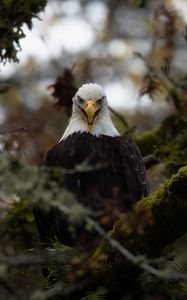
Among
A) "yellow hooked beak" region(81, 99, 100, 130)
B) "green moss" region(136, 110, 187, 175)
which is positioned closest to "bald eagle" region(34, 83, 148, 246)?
"yellow hooked beak" region(81, 99, 100, 130)

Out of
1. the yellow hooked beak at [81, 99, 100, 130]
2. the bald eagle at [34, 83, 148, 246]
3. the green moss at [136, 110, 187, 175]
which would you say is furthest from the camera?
the green moss at [136, 110, 187, 175]

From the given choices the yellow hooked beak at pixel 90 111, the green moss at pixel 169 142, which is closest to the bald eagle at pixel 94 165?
the yellow hooked beak at pixel 90 111

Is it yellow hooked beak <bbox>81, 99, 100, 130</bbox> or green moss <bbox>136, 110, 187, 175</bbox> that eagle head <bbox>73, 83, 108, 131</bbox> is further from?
green moss <bbox>136, 110, 187, 175</bbox>

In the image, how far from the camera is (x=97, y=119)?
21.8 feet

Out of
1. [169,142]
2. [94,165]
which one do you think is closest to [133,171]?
[94,165]

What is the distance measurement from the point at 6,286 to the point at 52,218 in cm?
267

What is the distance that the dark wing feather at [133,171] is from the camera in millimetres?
6039

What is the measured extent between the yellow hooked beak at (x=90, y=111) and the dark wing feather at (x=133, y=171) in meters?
0.40

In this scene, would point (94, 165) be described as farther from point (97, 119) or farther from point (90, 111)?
point (97, 119)

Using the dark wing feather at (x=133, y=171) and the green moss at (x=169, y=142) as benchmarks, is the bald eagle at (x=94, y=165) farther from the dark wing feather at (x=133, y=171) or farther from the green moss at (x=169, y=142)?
the green moss at (x=169, y=142)

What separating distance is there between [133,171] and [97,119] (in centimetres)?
75

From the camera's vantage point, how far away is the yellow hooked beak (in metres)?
6.48

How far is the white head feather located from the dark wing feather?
1.26 feet

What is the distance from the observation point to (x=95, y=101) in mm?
6629
